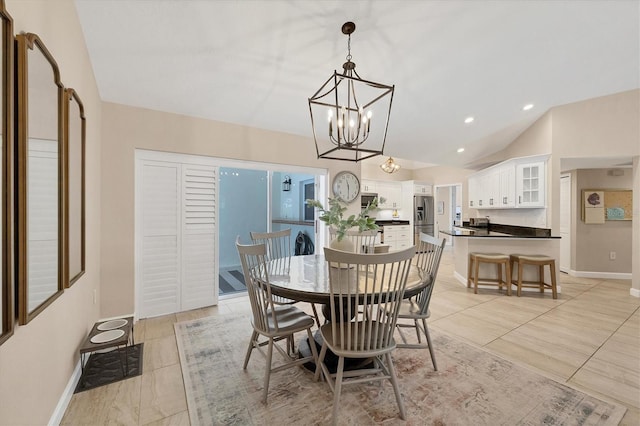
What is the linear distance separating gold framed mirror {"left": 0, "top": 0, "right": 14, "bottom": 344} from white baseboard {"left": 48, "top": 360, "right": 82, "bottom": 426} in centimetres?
89

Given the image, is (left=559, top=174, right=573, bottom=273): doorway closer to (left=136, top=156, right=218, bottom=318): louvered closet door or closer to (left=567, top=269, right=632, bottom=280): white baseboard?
(left=567, top=269, right=632, bottom=280): white baseboard

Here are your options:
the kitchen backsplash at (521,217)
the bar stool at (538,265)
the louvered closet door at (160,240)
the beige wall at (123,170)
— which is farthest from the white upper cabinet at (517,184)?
the louvered closet door at (160,240)

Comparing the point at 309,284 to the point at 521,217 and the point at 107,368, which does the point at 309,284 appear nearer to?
the point at 107,368

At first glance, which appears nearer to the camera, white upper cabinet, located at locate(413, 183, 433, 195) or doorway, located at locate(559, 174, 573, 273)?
doorway, located at locate(559, 174, 573, 273)

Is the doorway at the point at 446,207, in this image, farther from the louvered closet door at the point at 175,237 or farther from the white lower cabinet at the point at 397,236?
the louvered closet door at the point at 175,237

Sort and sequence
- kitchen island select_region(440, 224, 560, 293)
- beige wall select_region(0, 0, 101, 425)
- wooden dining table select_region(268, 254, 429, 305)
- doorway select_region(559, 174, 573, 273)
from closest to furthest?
beige wall select_region(0, 0, 101, 425)
wooden dining table select_region(268, 254, 429, 305)
kitchen island select_region(440, 224, 560, 293)
doorway select_region(559, 174, 573, 273)

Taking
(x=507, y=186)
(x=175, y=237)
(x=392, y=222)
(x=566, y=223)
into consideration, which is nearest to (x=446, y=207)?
(x=392, y=222)

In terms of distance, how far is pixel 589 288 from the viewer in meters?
4.35

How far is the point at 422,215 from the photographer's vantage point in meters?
8.22

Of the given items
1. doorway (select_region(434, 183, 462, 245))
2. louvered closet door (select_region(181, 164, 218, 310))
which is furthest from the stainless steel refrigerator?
louvered closet door (select_region(181, 164, 218, 310))

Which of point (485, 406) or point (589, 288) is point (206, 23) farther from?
point (589, 288)

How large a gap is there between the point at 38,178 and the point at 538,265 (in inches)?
210

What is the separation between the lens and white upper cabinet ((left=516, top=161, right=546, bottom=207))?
4285 mm

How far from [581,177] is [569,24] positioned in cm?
370
